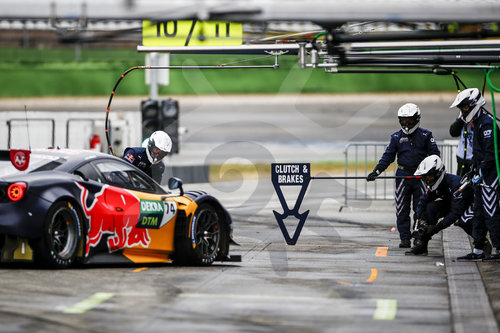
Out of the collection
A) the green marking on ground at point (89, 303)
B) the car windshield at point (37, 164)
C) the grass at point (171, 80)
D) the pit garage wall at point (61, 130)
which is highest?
the grass at point (171, 80)

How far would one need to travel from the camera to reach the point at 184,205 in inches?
421

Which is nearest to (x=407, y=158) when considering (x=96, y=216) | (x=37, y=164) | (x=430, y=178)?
(x=430, y=178)

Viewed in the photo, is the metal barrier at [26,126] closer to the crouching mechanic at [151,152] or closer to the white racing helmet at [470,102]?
the crouching mechanic at [151,152]

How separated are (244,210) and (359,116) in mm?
37759

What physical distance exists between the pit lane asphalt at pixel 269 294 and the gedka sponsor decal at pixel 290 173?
0.86m

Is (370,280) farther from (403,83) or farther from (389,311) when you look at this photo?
(403,83)

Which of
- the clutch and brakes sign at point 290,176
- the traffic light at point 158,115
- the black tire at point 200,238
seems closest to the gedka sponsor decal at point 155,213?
the black tire at point 200,238

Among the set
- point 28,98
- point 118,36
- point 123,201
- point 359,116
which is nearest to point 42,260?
point 123,201

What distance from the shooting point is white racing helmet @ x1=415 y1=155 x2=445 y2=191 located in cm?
1206

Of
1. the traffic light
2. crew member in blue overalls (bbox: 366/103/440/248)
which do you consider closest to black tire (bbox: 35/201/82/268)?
crew member in blue overalls (bbox: 366/103/440/248)

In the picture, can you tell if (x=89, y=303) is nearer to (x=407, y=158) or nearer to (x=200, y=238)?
(x=200, y=238)

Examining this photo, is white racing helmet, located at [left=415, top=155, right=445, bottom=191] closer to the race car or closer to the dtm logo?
the race car

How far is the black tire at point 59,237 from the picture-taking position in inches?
368

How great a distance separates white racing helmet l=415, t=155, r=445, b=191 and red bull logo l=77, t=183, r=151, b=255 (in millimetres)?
3599
